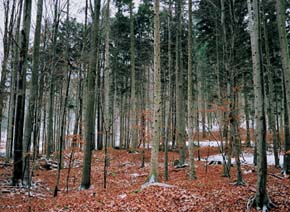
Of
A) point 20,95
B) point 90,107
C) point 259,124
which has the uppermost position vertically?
point 20,95

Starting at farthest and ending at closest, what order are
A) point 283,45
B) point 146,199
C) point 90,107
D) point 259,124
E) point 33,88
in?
point 90,107 < point 33,88 < point 283,45 < point 146,199 < point 259,124

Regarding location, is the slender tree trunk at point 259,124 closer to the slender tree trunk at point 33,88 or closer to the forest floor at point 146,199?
the forest floor at point 146,199

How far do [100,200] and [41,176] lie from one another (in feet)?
21.3

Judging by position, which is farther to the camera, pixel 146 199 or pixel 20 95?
pixel 20 95

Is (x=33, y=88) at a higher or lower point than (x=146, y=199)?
higher

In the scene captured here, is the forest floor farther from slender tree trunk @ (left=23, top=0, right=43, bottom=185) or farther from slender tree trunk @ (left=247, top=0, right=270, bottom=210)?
slender tree trunk @ (left=23, top=0, right=43, bottom=185)

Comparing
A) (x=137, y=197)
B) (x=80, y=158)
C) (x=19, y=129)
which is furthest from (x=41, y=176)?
(x=137, y=197)

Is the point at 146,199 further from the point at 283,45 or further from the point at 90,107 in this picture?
the point at 283,45

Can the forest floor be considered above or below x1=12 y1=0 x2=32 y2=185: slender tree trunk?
below

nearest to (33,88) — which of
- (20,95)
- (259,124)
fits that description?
(20,95)

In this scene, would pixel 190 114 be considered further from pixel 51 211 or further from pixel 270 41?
pixel 270 41

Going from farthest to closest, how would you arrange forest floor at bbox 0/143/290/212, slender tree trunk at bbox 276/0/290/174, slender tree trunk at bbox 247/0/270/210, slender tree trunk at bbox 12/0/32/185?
slender tree trunk at bbox 12/0/32/185 → slender tree trunk at bbox 276/0/290/174 → forest floor at bbox 0/143/290/212 → slender tree trunk at bbox 247/0/270/210

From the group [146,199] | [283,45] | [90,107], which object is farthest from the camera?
[90,107]

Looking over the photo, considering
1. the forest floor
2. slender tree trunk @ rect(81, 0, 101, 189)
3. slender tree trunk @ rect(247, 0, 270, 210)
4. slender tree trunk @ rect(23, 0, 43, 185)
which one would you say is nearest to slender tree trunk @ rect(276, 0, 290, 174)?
slender tree trunk @ rect(247, 0, 270, 210)
